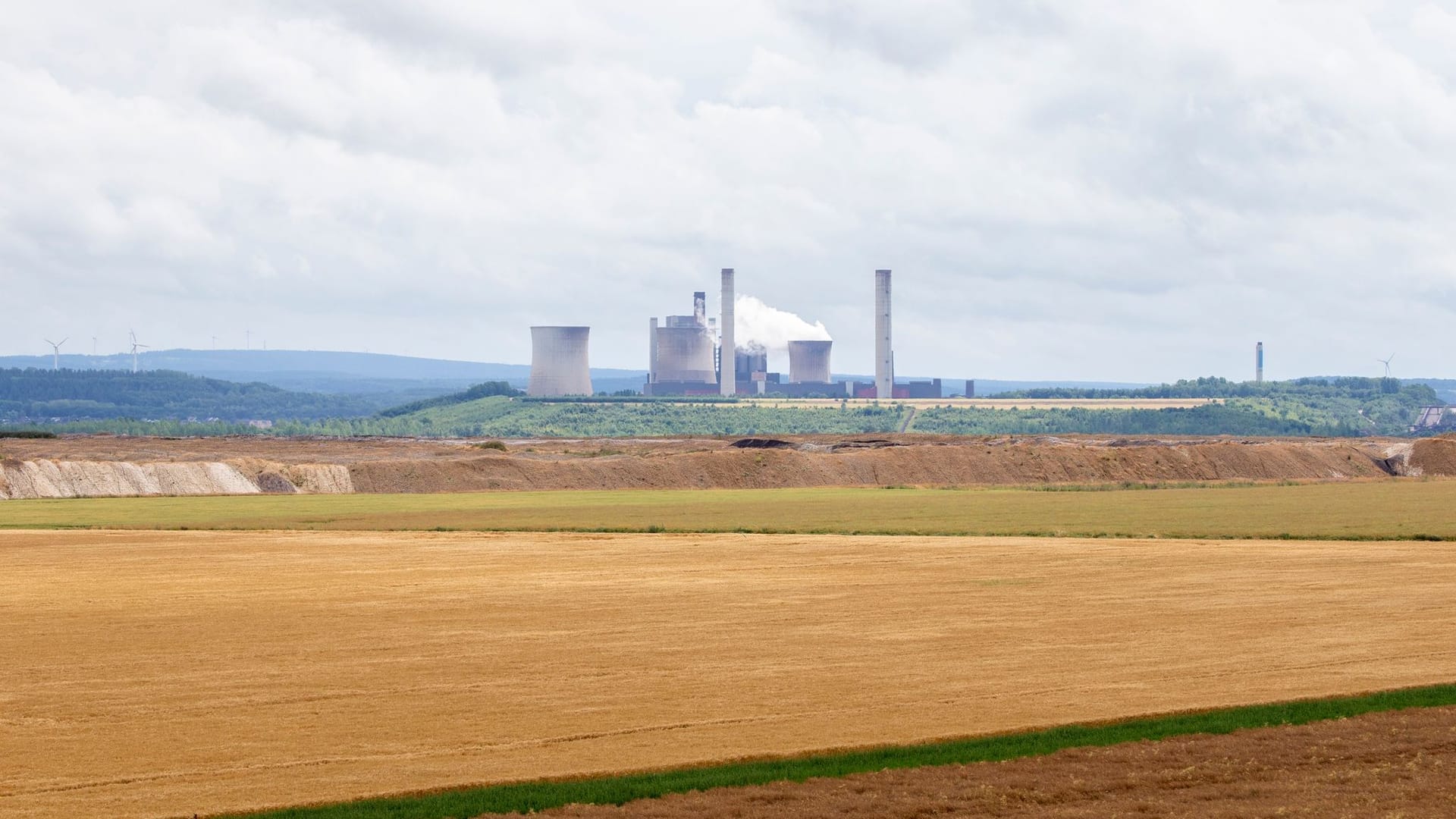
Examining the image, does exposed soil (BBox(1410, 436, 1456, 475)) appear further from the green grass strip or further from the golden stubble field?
the green grass strip

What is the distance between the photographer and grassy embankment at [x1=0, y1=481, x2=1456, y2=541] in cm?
6009

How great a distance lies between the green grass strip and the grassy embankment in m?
32.9

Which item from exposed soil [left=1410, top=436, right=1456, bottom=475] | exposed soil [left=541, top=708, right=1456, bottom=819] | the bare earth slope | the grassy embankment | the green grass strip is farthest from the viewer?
exposed soil [left=1410, top=436, right=1456, bottom=475]

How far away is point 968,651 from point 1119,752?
27.3 feet

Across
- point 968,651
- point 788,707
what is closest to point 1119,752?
point 788,707

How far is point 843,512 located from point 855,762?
49319mm

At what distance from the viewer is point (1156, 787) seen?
65.0 ft

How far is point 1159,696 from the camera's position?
2525 centimetres

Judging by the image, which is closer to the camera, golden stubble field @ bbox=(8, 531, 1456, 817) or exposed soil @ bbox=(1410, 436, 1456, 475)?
golden stubble field @ bbox=(8, 531, 1456, 817)

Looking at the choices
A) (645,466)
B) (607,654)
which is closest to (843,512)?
(645,466)

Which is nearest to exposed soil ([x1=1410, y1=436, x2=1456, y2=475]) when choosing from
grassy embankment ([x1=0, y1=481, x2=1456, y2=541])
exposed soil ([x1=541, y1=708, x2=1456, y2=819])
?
grassy embankment ([x1=0, y1=481, x2=1456, y2=541])

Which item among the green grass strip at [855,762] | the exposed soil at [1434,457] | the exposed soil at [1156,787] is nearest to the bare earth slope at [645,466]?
the exposed soil at [1434,457]

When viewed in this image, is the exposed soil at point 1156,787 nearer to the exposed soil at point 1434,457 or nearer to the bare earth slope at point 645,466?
the bare earth slope at point 645,466

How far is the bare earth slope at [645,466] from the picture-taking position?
93.2 metres
